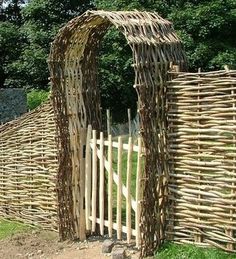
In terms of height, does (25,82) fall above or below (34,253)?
above

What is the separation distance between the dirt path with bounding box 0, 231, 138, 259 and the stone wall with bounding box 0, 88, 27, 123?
10.7 meters

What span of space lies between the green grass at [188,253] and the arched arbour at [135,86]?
0.46ft

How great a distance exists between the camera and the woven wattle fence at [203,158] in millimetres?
5684

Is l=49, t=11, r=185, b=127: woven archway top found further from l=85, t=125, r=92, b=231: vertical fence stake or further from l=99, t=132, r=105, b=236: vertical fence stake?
l=99, t=132, r=105, b=236: vertical fence stake

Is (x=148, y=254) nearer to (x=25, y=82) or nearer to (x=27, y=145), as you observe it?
(x=27, y=145)

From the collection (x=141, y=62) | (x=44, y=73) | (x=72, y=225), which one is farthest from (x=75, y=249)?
(x=44, y=73)

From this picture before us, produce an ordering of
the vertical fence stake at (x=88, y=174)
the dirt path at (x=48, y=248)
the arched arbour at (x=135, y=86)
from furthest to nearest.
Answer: the vertical fence stake at (x=88, y=174), the dirt path at (x=48, y=248), the arched arbour at (x=135, y=86)

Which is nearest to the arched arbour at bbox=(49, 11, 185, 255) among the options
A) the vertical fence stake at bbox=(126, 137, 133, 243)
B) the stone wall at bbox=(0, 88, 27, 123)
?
the vertical fence stake at bbox=(126, 137, 133, 243)

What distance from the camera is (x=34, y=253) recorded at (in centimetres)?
698

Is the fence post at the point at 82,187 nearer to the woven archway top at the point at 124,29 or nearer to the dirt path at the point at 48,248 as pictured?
the dirt path at the point at 48,248

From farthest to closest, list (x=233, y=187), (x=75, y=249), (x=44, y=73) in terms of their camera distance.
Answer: (x=44, y=73) < (x=75, y=249) < (x=233, y=187)

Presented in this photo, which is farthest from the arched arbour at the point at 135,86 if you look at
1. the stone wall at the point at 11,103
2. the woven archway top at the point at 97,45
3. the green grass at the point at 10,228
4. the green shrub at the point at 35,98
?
the green shrub at the point at 35,98

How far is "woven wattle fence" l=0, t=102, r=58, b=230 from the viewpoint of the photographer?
7.86 m

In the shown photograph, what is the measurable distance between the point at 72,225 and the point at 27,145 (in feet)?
5.14
